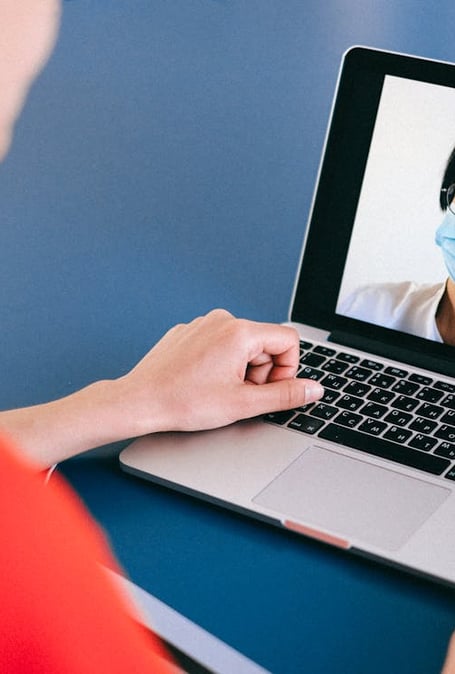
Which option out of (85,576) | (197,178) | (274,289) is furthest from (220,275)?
(85,576)

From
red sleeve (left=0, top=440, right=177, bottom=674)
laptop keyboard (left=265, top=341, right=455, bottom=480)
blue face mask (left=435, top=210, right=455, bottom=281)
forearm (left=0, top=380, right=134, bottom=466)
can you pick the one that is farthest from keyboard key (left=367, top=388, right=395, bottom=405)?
red sleeve (left=0, top=440, right=177, bottom=674)

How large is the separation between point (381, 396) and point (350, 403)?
0.03m

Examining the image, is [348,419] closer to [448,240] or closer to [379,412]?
[379,412]

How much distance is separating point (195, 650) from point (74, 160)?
752 millimetres

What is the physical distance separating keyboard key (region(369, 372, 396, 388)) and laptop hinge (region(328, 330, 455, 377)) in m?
0.03

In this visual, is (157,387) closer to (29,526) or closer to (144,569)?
(144,569)

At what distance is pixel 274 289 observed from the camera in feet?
3.73

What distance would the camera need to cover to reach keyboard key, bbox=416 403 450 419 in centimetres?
90

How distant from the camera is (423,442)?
0.86m

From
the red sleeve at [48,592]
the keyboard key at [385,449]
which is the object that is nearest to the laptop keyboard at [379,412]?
the keyboard key at [385,449]

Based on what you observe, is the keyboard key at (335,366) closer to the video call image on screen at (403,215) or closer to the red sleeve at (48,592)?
the video call image on screen at (403,215)

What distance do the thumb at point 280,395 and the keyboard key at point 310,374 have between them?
0.06 metres

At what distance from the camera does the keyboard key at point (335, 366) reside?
0.96 meters

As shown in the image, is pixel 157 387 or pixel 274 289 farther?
pixel 274 289
